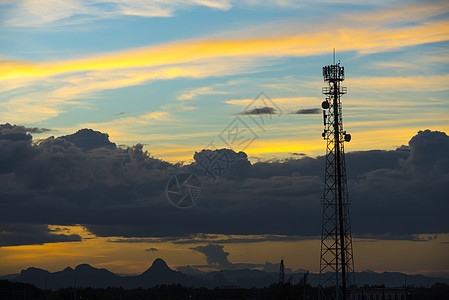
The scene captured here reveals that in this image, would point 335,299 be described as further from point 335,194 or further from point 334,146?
point 334,146

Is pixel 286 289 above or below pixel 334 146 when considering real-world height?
below

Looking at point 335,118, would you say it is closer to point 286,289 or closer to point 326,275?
point 326,275

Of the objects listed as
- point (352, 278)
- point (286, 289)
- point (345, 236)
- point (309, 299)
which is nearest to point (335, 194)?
point (345, 236)

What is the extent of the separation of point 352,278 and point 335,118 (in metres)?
24.2

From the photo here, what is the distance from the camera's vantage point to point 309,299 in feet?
629

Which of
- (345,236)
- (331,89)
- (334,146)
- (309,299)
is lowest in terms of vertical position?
(309,299)

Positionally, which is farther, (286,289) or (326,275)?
(286,289)

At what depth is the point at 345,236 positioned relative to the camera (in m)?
103

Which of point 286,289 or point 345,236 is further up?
point 345,236

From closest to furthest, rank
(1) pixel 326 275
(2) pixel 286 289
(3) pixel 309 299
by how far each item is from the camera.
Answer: (1) pixel 326 275, (2) pixel 286 289, (3) pixel 309 299

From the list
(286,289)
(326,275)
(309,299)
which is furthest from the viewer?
(309,299)

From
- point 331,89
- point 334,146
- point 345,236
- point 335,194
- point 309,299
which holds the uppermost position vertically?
point 331,89

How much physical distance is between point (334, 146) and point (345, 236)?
13.6m

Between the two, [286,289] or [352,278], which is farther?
[286,289]
